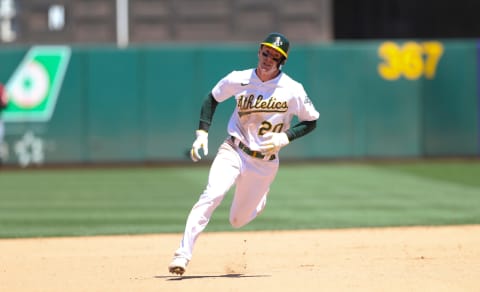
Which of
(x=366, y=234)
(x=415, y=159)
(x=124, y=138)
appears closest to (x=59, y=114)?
(x=124, y=138)

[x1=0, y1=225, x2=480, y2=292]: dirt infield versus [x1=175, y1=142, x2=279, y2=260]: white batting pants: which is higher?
[x1=175, y1=142, x2=279, y2=260]: white batting pants

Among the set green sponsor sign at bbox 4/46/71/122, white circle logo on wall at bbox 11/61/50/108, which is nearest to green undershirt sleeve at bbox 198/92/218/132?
green sponsor sign at bbox 4/46/71/122

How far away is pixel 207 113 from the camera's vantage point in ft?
23.6

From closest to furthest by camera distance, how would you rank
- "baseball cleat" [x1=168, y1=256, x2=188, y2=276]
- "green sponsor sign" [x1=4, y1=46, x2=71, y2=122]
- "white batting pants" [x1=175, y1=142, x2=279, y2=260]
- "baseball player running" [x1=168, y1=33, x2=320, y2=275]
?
"baseball cleat" [x1=168, y1=256, x2=188, y2=276]
"white batting pants" [x1=175, y1=142, x2=279, y2=260]
"baseball player running" [x1=168, y1=33, x2=320, y2=275]
"green sponsor sign" [x1=4, y1=46, x2=71, y2=122]

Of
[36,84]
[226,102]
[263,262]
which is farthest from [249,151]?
[36,84]

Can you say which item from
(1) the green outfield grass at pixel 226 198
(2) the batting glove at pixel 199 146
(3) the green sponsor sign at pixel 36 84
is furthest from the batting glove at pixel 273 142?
(3) the green sponsor sign at pixel 36 84

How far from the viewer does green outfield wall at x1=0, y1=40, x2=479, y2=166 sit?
18.8 metres

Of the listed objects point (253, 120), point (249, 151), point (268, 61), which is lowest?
point (249, 151)

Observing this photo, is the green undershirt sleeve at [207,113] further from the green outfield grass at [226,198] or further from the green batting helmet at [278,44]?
the green outfield grass at [226,198]

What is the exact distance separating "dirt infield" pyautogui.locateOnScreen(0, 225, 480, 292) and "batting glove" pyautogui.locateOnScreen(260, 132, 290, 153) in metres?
0.90

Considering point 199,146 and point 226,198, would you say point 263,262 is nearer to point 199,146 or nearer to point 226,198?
point 199,146

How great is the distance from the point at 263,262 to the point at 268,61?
1.69 metres

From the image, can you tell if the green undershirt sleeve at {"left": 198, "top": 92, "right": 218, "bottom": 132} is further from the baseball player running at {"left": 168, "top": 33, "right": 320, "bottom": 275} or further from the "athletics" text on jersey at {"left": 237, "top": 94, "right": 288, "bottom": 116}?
the "athletics" text on jersey at {"left": 237, "top": 94, "right": 288, "bottom": 116}

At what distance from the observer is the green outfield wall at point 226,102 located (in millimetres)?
18844
